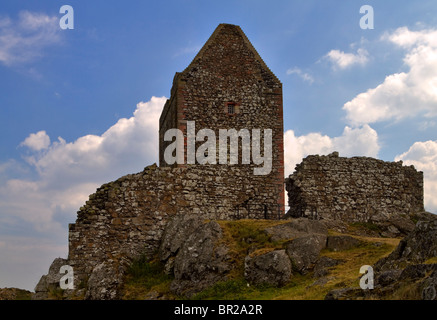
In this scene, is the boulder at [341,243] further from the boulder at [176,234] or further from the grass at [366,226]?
the grass at [366,226]

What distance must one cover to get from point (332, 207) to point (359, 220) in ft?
5.18

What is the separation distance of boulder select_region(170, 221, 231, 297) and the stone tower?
5655 mm

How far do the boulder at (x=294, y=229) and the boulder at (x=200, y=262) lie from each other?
192 cm

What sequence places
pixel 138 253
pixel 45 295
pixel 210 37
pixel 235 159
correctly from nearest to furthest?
pixel 45 295 < pixel 138 253 < pixel 235 159 < pixel 210 37

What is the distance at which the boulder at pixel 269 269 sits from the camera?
1508 centimetres

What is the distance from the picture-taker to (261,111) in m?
24.6

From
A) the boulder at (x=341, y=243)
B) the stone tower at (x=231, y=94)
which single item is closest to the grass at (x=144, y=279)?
the stone tower at (x=231, y=94)

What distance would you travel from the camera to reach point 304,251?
1611 centimetres

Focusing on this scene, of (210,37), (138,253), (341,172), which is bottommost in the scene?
(138,253)

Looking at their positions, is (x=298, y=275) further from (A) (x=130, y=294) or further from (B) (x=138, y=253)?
(B) (x=138, y=253)

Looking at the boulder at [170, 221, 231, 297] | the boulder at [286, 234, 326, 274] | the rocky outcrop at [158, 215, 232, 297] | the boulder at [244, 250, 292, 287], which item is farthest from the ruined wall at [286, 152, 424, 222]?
the boulder at [244, 250, 292, 287]

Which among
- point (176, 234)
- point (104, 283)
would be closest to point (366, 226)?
point (176, 234)

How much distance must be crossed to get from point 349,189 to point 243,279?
10786 millimetres
